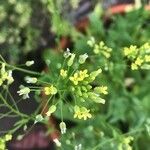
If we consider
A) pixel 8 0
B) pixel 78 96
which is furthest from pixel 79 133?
pixel 78 96

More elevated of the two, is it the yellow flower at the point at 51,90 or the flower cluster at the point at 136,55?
the flower cluster at the point at 136,55

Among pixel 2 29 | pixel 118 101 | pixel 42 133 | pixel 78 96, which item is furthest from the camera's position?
pixel 42 133

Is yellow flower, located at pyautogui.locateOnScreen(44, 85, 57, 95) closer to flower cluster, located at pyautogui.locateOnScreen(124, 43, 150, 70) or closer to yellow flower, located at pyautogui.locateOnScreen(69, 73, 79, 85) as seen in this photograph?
yellow flower, located at pyautogui.locateOnScreen(69, 73, 79, 85)

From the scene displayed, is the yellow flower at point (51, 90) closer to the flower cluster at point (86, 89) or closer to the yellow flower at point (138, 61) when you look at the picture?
the flower cluster at point (86, 89)

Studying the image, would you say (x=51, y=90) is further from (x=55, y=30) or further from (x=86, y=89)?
(x=55, y=30)

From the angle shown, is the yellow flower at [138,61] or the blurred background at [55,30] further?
the blurred background at [55,30]

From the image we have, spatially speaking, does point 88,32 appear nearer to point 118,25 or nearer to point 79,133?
point 118,25

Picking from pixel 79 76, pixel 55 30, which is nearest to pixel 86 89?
pixel 79 76

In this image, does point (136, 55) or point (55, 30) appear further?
point (55, 30)

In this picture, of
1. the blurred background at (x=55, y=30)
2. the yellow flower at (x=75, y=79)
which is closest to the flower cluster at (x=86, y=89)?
the yellow flower at (x=75, y=79)

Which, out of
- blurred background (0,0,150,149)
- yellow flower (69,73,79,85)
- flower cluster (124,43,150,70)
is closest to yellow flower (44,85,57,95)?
yellow flower (69,73,79,85)

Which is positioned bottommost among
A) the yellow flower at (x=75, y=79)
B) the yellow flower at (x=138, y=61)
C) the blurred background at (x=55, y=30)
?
the yellow flower at (x=75, y=79)
